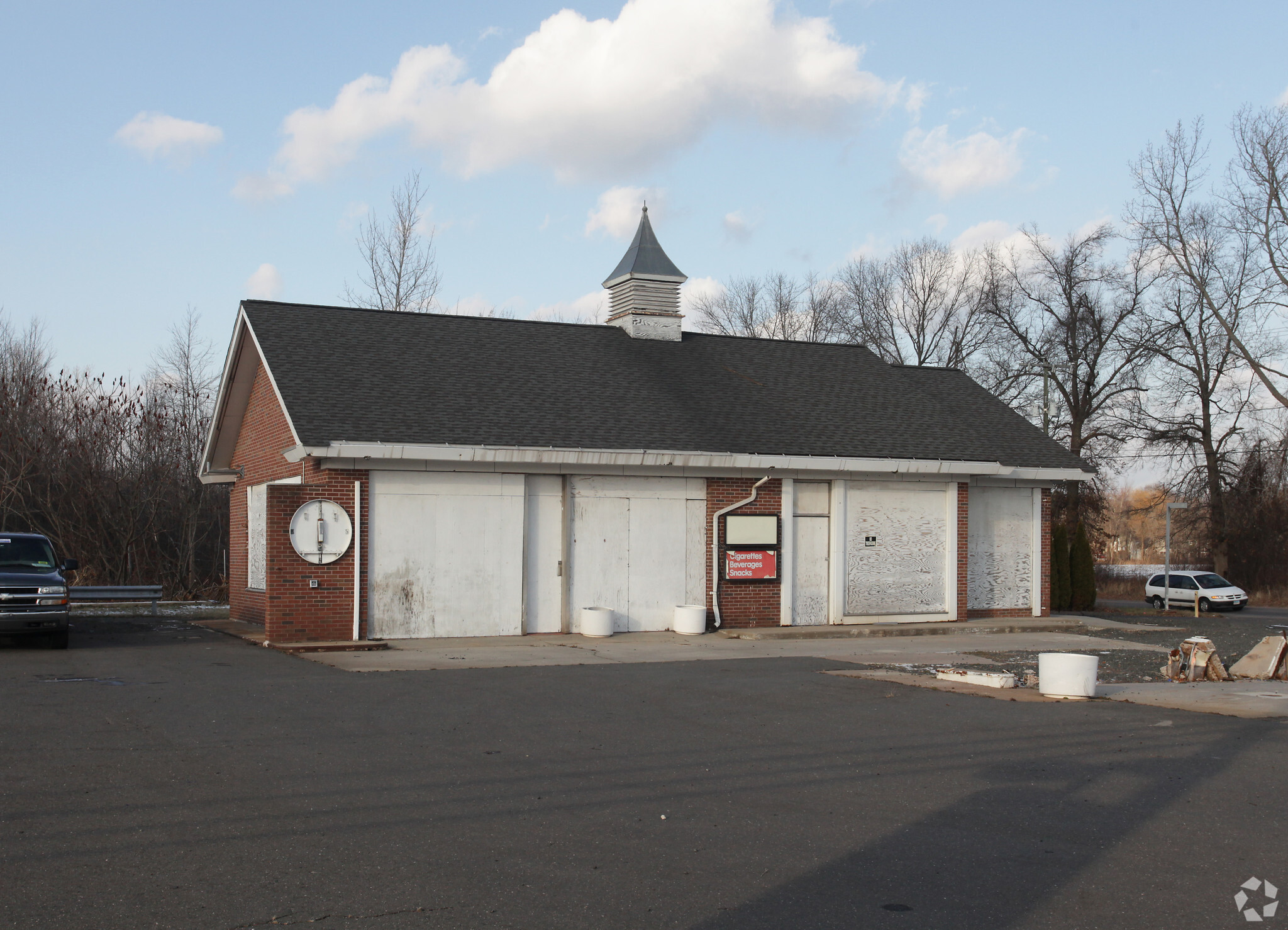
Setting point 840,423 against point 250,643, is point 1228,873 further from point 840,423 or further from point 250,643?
point 840,423

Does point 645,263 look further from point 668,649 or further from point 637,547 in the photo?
point 668,649

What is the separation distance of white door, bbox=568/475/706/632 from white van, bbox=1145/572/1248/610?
2565 centimetres

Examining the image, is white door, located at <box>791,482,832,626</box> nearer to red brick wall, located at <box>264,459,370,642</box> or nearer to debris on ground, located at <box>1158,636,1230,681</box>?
debris on ground, located at <box>1158,636,1230,681</box>

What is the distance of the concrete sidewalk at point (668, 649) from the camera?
1562cm

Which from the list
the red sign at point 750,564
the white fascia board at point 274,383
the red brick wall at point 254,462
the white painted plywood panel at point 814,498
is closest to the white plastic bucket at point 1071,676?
the red sign at point 750,564

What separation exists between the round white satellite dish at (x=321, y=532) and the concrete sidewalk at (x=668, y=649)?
5.51 feet

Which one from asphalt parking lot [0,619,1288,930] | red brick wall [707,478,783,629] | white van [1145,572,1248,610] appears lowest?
white van [1145,572,1248,610]

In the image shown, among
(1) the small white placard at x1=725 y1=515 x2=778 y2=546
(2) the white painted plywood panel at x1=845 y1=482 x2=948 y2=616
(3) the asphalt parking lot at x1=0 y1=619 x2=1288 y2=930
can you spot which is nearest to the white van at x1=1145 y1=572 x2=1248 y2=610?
(2) the white painted plywood panel at x1=845 y1=482 x2=948 y2=616

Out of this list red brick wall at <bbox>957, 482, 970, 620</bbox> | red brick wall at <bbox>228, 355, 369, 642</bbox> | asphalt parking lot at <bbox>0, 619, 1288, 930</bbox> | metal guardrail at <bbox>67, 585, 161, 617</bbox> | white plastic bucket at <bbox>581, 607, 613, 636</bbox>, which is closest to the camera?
asphalt parking lot at <bbox>0, 619, 1288, 930</bbox>

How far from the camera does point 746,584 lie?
2044 cm

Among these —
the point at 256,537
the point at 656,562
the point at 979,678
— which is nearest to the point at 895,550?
the point at 656,562

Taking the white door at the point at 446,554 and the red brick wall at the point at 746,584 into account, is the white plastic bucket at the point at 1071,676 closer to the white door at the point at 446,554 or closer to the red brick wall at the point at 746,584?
the red brick wall at the point at 746,584

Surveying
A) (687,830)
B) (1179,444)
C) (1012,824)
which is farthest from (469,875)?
(1179,444)

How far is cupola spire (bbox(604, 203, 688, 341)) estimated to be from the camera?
24766 millimetres
